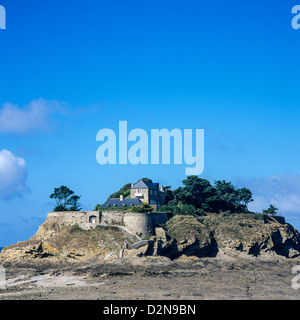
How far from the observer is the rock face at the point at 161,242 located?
2163 inches

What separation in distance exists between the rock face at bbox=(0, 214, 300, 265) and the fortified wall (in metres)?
0.89

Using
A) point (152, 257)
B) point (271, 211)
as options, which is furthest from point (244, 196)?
point (152, 257)

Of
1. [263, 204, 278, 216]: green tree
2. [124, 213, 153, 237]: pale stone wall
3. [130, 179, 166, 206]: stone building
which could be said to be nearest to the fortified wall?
[124, 213, 153, 237]: pale stone wall

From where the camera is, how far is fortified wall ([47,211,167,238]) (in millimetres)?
57906

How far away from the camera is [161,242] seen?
56.1m

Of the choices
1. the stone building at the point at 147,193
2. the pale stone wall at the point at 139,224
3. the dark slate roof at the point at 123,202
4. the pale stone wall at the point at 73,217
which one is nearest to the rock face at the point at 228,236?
the pale stone wall at the point at 139,224

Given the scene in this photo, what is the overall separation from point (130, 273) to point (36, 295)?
38.8 feet

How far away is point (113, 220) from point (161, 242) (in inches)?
296

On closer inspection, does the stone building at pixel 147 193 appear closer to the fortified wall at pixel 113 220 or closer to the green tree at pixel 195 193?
the green tree at pixel 195 193

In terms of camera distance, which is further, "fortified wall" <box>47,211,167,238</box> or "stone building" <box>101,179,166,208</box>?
"stone building" <box>101,179,166,208</box>

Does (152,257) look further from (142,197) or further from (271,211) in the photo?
(271,211)

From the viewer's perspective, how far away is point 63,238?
189 feet

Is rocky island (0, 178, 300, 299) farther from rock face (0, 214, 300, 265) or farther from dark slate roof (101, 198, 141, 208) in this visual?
dark slate roof (101, 198, 141, 208)
